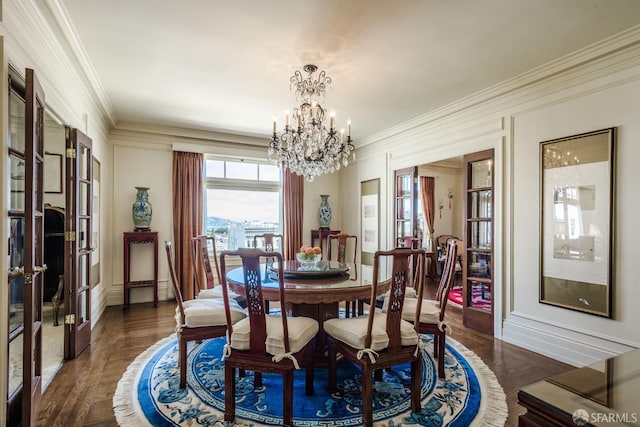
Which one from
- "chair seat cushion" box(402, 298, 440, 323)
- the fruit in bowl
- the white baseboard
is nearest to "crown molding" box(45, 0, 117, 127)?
the fruit in bowl

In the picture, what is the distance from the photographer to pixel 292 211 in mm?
6055

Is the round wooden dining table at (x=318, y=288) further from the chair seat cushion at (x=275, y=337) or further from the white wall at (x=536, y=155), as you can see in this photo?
the white wall at (x=536, y=155)

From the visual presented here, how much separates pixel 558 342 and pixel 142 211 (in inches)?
207

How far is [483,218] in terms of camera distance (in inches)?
149

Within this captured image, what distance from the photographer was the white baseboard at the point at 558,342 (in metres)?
2.68

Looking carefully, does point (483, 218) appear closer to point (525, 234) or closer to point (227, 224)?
point (525, 234)

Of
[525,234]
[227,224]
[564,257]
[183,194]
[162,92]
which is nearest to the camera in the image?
[564,257]

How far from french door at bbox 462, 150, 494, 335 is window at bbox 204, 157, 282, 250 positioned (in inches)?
133

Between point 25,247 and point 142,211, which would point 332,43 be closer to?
point 25,247

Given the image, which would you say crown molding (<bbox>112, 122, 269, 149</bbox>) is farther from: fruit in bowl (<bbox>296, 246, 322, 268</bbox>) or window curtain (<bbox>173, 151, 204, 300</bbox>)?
fruit in bowl (<bbox>296, 246, 322, 268</bbox>)

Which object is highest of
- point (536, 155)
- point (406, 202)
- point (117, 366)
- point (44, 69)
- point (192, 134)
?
point (192, 134)

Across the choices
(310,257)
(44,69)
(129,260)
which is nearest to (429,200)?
(310,257)

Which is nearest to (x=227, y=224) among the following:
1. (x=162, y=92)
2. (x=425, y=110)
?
(x=162, y=92)

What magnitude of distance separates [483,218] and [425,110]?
158cm
